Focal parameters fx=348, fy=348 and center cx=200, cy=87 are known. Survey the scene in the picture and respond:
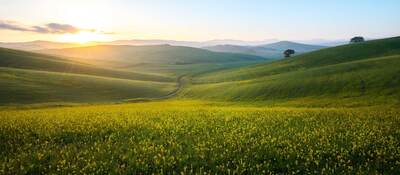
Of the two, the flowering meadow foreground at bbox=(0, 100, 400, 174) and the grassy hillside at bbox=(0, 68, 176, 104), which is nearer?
the flowering meadow foreground at bbox=(0, 100, 400, 174)

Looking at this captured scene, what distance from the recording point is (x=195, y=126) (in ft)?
85.4

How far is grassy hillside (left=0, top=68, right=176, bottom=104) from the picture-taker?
71.4 metres

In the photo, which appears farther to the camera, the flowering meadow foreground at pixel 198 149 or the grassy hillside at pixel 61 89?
the grassy hillside at pixel 61 89

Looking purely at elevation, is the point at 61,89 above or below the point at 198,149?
below

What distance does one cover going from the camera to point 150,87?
104 meters

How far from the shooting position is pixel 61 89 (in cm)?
8400

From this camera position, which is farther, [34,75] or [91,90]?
[34,75]

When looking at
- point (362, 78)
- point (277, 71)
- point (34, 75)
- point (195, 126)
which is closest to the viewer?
point (195, 126)

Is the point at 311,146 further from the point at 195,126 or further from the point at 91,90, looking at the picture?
the point at 91,90

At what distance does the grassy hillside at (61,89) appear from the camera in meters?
71.4

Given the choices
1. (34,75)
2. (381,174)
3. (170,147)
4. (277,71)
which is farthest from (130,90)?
(381,174)

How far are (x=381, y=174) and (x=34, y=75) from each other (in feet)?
325

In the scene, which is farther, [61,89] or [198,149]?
[61,89]

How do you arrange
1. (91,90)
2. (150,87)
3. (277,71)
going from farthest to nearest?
(277,71), (150,87), (91,90)
